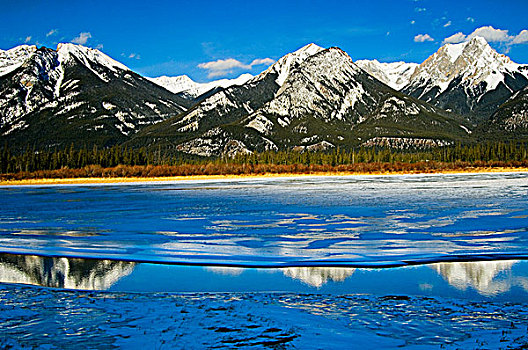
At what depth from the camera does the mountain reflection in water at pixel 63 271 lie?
522 inches

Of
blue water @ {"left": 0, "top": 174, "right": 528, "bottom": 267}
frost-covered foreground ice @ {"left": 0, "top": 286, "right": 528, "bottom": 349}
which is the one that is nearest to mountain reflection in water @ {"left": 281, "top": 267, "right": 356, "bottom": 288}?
blue water @ {"left": 0, "top": 174, "right": 528, "bottom": 267}

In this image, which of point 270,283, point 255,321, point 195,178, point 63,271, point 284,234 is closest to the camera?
point 255,321

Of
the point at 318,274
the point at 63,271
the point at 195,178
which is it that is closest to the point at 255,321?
the point at 318,274

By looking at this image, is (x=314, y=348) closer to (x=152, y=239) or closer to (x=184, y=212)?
(x=152, y=239)

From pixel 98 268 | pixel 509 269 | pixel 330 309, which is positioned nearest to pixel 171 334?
pixel 330 309

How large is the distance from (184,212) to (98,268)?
1656cm

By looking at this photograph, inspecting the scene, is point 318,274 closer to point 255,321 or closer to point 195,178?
point 255,321

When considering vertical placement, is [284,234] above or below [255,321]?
above

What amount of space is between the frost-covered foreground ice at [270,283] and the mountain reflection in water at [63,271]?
6cm

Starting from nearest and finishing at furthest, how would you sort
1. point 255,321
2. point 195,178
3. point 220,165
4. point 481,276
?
point 255,321 → point 481,276 → point 195,178 → point 220,165

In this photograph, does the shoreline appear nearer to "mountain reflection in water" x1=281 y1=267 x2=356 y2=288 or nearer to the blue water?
the blue water

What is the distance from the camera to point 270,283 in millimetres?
13008

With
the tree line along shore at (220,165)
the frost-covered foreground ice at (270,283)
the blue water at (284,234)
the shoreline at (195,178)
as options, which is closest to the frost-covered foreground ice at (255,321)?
the frost-covered foreground ice at (270,283)

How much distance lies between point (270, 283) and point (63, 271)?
21.2 ft
